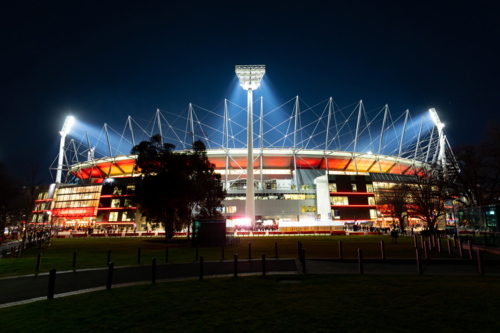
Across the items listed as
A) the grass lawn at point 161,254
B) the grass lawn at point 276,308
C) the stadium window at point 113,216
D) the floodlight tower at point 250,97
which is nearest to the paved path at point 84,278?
the grass lawn at point 276,308

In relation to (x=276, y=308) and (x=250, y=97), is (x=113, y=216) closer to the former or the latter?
(x=250, y=97)

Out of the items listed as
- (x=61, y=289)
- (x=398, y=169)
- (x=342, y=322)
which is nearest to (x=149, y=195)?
(x=61, y=289)

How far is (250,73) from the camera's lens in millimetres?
65125

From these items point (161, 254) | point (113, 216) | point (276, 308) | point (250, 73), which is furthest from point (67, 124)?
point (276, 308)

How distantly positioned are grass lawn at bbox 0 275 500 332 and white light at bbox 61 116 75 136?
120m

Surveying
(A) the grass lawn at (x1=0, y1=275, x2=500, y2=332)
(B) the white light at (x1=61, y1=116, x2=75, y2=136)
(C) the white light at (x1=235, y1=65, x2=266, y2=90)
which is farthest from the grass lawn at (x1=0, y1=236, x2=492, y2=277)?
(B) the white light at (x1=61, y1=116, x2=75, y2=136)

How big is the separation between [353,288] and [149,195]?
86.7 feet

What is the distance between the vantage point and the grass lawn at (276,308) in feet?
14.4

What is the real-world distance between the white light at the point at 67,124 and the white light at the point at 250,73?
77.5 metres

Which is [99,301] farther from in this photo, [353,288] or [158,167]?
[158,167]

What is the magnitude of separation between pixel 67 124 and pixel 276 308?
124 metres

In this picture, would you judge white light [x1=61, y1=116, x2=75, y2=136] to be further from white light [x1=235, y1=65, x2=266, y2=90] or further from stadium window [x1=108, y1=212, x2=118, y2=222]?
white light [x1=235, y1=65, x2=266, y2=90]

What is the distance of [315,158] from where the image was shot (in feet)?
266

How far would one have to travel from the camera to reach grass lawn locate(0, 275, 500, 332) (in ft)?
14.4
